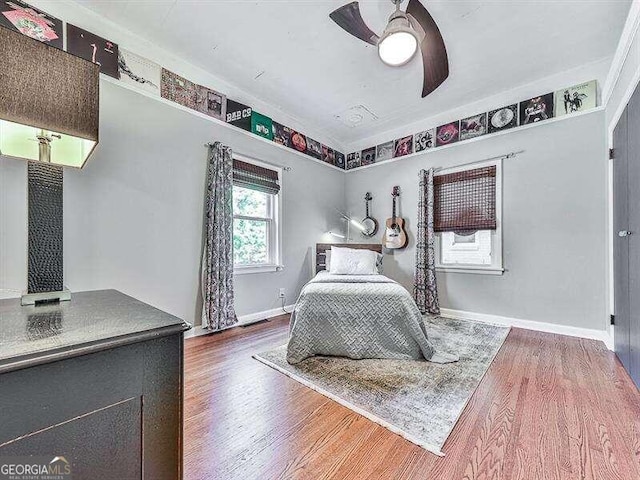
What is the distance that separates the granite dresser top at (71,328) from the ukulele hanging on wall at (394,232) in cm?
351

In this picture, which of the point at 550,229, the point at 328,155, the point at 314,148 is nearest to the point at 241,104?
the point at 314,148

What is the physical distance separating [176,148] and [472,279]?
143 inches

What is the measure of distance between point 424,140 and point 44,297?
13.4 feet

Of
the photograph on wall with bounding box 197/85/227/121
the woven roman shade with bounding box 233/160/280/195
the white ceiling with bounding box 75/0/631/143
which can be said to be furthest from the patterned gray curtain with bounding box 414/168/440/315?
the photograph on wall with bounding box 197/85/227/121

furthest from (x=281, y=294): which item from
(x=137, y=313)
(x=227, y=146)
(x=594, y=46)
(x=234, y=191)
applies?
(x=594, y=46)

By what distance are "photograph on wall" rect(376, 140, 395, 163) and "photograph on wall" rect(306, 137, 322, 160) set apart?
907mm

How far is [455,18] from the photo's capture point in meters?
2.17

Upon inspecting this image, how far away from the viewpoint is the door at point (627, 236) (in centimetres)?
188

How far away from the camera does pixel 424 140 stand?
388 centimetres

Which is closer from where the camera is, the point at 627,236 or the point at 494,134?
the point at 627,236

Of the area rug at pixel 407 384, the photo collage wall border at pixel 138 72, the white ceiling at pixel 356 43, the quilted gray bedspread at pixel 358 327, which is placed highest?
the white ceiling at pixel 356 43

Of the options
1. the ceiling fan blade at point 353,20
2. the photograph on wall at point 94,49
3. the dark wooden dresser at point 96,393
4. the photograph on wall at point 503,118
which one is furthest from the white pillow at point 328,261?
the dark wooden dresser at point 96,393

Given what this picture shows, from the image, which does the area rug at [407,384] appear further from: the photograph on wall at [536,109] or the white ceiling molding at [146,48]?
the white ceiling molding at [146,48]

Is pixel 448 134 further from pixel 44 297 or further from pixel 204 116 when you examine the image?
pixel 44 297
